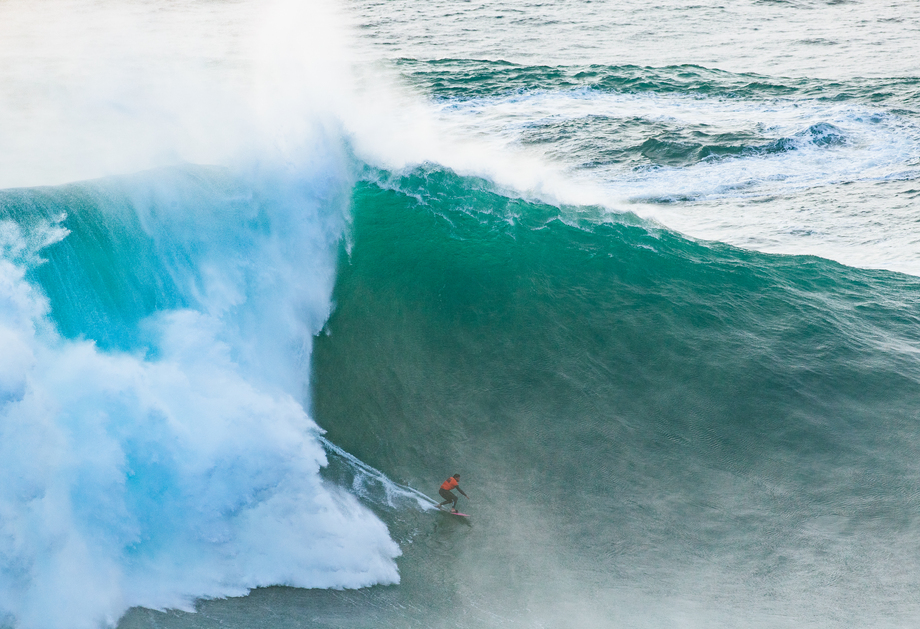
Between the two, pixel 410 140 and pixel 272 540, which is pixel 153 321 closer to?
pixel 272 540

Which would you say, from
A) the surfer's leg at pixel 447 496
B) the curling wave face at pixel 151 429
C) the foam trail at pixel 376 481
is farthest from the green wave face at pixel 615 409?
the curling wave face at pixel 151 429

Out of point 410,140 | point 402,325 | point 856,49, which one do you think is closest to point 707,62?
point 856,49

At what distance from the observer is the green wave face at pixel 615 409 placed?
7035mm

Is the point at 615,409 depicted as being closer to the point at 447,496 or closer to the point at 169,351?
the point at 447,496

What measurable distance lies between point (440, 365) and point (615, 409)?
8.62 feet

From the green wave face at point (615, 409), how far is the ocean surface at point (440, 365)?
4cm

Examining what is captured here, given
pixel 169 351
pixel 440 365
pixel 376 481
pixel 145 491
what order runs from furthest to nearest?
pixel 440 365 → pixel 169 351 → pixel 376 481 → pixel 145 491

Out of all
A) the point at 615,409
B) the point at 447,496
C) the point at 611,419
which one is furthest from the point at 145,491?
the point at 615,409

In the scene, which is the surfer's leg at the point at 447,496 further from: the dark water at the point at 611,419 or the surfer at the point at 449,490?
the dark water at the point at 611,419

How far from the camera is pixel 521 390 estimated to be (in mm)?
9414

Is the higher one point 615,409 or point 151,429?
point 151,429

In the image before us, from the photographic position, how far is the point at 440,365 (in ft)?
32.6

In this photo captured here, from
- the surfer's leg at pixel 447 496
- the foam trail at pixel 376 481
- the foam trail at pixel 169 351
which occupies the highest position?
the foam trail at pixel 169 351

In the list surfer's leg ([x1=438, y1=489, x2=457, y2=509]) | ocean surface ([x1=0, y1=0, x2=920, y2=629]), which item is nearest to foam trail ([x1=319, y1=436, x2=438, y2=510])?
ocean surface ([x1=0, y1=0, x2=920, y2=629])
